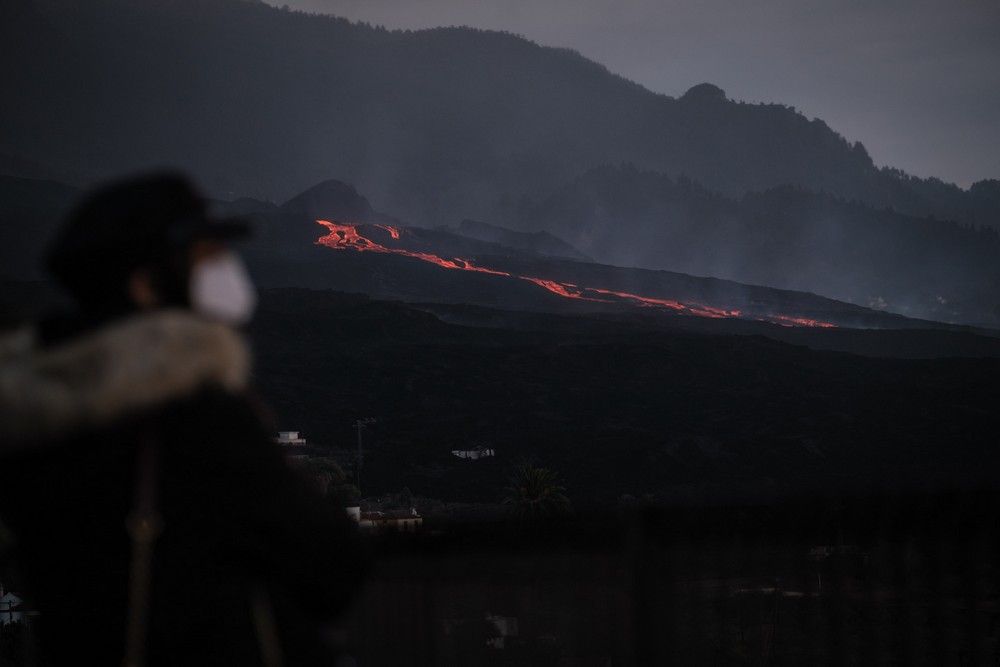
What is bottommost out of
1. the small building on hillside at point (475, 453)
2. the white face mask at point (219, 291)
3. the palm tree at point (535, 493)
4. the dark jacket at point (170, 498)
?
Answer: the small building on hillside at point (475, 453)

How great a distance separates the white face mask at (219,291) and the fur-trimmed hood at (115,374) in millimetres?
48

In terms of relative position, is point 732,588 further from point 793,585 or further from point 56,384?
point 56,384

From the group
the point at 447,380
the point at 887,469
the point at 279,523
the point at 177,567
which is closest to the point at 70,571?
the point at 177,567

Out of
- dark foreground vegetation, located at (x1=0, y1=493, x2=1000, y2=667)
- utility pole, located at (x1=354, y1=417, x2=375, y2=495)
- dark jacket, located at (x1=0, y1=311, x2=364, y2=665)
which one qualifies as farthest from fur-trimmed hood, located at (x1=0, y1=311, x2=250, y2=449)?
utility pole, located at (x1=354, y1=417, x2=375, y2=495)

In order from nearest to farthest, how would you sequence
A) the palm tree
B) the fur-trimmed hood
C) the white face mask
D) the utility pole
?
the fur-trimmed hood → the white face mask → the palm tree → the utility pole

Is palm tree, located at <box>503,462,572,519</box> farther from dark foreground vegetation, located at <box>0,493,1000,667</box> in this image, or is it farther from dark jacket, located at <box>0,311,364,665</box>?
dark jacket, located at <box>0,311,364,665</box>

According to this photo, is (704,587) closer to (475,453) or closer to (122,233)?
(122,233)

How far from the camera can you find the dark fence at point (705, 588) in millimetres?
3744

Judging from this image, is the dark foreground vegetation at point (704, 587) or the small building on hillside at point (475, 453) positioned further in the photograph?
the small building on hillside at point (475, 453)

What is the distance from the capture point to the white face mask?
1.96 metres

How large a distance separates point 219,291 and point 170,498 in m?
0.34

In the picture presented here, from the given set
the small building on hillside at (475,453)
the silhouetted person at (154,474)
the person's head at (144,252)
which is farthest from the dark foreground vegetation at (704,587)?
the small building on hillside at (475,453)

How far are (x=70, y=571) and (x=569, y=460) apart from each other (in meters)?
118

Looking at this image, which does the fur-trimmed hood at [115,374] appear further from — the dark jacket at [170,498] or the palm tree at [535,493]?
the palm tree at [535,493]
